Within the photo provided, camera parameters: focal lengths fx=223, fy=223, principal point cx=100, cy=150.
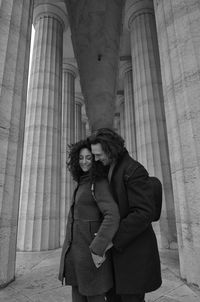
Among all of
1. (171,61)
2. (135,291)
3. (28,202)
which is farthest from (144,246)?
(28,202)

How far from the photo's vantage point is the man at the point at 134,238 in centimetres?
221

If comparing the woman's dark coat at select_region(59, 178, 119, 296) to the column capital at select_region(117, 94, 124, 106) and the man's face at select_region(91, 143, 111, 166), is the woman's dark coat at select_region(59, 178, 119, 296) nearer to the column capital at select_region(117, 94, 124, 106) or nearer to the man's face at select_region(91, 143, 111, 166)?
the man's face at select_region(91, 143, 111, 166)

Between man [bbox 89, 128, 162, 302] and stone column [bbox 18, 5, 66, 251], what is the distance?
10.3 m

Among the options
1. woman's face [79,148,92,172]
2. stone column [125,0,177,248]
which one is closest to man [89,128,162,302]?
woman's face [79,148,92,172]

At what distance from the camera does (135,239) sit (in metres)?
2.32

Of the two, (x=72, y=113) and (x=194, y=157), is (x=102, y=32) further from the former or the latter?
(x=194, y=157)

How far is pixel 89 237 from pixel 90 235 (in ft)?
0.08

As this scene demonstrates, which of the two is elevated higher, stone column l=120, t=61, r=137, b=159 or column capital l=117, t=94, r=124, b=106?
column capital l=117, t=94, r=124, b=106

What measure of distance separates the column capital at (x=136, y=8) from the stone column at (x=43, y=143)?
15.7ft

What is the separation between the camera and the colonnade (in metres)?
5.38

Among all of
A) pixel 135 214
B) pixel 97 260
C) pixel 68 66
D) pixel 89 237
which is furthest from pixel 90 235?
pixel 68 66

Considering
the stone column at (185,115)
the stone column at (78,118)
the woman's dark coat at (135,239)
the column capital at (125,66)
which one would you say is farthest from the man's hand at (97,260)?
the stone column at (78,118)

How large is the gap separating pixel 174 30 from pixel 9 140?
5.34 m

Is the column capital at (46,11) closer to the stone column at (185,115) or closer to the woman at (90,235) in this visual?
the stone column at (185,115)
